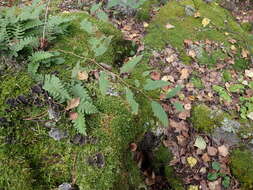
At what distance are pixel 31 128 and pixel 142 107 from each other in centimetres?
144

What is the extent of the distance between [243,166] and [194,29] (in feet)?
9.12

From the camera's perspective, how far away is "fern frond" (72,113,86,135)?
9.75ft

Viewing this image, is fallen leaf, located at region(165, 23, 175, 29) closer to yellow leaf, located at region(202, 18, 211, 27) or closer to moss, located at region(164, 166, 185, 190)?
yellow leaf, located at region(202, 18, 211, 27)

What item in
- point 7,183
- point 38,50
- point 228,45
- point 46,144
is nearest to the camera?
point 7,183

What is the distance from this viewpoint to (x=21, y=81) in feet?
10.7

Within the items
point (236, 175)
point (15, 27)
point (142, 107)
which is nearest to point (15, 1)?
point (15, 27)

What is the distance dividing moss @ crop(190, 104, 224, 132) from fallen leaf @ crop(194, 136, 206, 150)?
140mm

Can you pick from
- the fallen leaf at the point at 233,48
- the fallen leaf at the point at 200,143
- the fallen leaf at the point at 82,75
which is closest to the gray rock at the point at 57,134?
the fallen leaf at the point at 82,75

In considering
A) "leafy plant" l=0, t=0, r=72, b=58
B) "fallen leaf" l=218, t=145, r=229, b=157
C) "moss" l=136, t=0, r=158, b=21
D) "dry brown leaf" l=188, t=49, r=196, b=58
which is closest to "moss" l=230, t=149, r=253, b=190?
"fallen leaf" l=218, t=145, r=229, b=157

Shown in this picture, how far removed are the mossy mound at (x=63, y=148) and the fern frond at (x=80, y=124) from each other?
14cm

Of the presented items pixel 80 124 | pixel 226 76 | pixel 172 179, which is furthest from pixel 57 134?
pixel 226 76

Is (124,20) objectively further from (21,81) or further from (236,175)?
(236,175)

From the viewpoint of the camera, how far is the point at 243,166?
3.79 m

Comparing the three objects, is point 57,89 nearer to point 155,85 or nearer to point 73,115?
point 73,115
